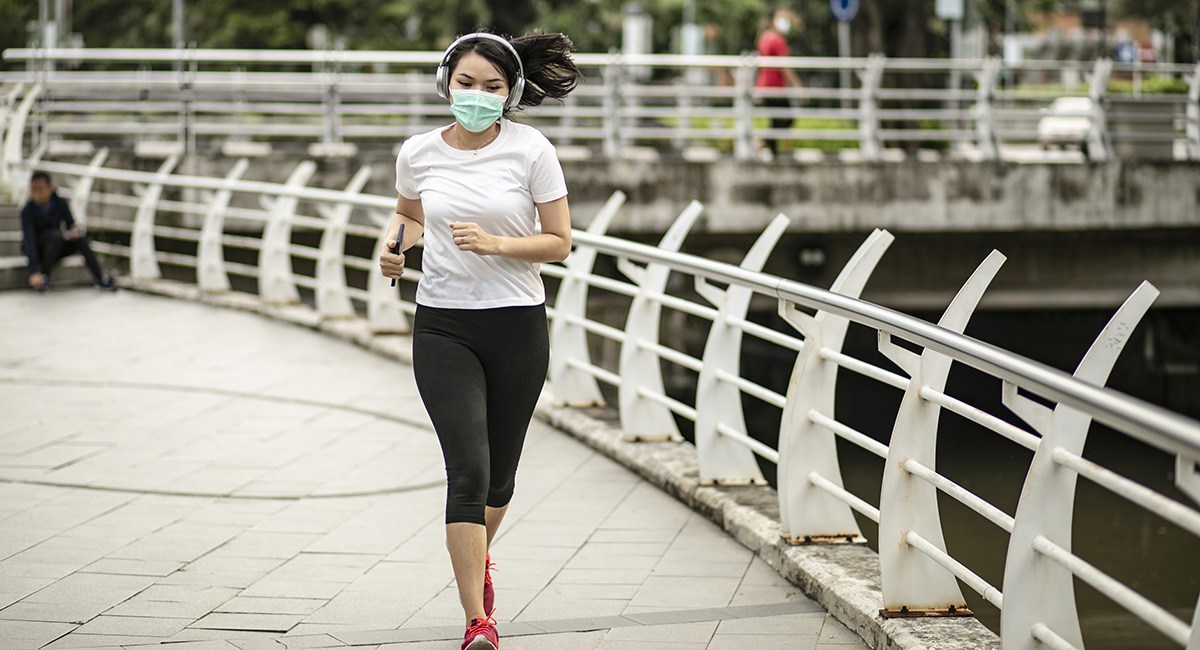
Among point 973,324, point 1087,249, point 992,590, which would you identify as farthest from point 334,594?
point 973,324

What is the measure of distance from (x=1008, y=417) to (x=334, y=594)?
12.6 metres

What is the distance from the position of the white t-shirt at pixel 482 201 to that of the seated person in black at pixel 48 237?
12.0 meters

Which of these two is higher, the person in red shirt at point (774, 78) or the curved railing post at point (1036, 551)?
the person in red shirt at point (774, 78)

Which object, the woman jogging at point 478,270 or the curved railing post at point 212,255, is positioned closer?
the woman jogging at point 478,270

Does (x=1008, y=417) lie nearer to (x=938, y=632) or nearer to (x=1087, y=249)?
(x=1087, y=249)

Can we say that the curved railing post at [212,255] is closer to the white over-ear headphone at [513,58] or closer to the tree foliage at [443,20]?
the white over-ear headphone at [513,58]

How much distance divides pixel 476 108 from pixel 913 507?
5.87 ft

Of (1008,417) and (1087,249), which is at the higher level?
(1087,249)

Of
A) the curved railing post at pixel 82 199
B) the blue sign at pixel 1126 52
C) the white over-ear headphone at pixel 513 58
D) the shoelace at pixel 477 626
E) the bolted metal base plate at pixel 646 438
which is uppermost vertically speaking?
the blue sign at pixel 1126 52

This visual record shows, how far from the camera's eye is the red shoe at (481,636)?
14.9 feet

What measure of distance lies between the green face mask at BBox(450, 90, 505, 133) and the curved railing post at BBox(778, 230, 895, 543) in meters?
1.54

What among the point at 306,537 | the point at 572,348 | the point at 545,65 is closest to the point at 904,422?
the point at 545,65

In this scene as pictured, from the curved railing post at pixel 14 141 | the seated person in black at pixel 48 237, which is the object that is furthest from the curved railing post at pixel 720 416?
the curved railing post at pixel 14 141

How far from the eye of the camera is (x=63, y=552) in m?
5.95
